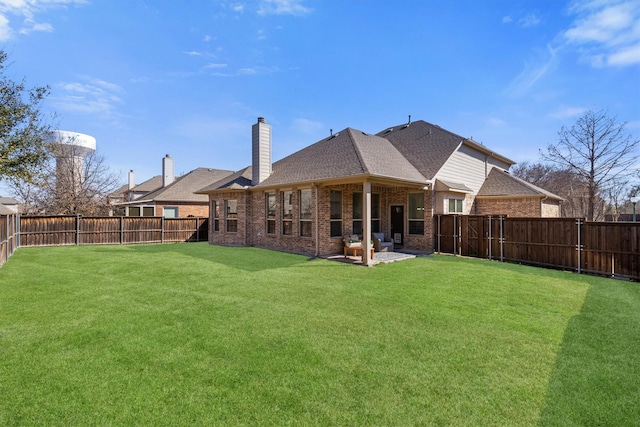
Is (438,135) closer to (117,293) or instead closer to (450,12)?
(450,12)

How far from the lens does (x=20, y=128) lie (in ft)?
37.1

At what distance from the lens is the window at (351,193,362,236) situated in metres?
12.4

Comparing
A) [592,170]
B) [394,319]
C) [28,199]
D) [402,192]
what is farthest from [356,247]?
[28,199]

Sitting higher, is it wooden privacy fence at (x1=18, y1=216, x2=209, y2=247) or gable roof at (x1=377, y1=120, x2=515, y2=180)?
gable roof at (x1=377, y1=120, x2=515, y2=180)

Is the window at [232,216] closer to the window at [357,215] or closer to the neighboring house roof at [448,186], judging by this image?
the window at [357,215]

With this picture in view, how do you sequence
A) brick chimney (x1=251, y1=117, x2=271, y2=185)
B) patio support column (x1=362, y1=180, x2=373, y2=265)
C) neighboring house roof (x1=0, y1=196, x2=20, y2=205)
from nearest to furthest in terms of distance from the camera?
patio support column (x1=362, y1=180, x2=373, y2=265), brick chimney (x1=251, y1=117, x2=271, y2=185), neighboring house roof (x1=0, y1=196, x2=20, y2=205)

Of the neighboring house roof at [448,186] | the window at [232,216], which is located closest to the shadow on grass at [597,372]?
the neighboring house roof at [448,186]

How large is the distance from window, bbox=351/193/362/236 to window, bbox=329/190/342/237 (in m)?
0.62

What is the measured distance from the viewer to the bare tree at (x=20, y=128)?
1084cm

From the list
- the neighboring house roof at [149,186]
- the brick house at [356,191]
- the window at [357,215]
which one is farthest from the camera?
the neighboring house roof at [149,186]

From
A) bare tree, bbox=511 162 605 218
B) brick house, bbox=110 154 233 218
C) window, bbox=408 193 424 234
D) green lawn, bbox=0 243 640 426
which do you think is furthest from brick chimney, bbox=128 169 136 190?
bare tree, bbox=511 162 605 218

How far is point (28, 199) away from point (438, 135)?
90.9 feet

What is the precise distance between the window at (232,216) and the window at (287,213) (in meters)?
3.88

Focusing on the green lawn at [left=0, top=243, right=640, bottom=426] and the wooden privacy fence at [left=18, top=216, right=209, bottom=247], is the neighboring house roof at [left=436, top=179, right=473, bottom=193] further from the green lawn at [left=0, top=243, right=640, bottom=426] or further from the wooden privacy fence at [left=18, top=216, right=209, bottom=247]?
the wooden privacy fence at [left=18, top=216, right=209, bottom=247]
